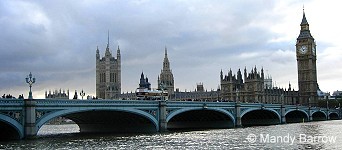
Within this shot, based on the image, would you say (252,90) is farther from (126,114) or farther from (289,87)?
(126,114)

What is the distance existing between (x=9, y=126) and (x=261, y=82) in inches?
4628

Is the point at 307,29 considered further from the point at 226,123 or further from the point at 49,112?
the point at 49,112

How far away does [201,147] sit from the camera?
4044 centimetres

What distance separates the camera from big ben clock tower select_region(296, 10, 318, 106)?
569 ft

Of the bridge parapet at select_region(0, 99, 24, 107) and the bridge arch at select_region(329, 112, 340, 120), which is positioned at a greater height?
the bridge parapet at select_region(0, 99, 24, 107)

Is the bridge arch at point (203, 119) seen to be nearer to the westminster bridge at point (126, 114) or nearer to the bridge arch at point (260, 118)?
the westminster bridge at point (126, 114)

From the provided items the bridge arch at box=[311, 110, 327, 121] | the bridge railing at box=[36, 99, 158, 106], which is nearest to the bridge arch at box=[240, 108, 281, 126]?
the bridge arch at box=[311, 110, 327, 121]

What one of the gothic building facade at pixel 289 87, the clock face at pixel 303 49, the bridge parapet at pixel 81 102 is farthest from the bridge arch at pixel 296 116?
the clock face at pixel 303 49

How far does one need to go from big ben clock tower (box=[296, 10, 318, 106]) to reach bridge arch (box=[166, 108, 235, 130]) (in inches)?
3820

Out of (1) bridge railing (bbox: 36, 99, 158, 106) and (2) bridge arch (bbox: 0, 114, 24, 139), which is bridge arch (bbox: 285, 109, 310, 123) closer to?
(1) bridge railing (bbox: 36, 99, 158, 106)

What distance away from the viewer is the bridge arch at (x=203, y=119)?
251 ft

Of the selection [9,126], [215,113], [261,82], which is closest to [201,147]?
[9,126]

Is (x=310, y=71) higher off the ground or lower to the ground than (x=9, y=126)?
higher

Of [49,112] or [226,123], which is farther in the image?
[226,123]
